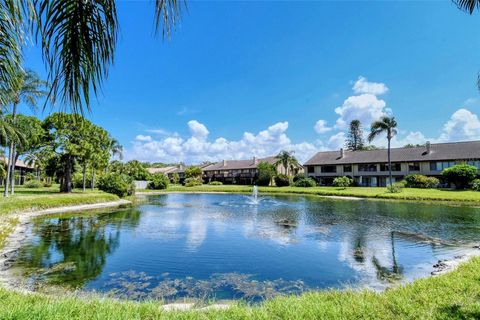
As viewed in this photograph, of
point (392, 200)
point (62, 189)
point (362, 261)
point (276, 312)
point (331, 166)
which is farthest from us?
point (331, 166)

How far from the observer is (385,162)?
53188 millimetres

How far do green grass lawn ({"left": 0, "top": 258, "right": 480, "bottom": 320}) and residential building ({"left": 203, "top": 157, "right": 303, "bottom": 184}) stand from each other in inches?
2547


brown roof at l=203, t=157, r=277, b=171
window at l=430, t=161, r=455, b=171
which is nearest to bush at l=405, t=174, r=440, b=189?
window at l=430, t=161, r=455, b=171

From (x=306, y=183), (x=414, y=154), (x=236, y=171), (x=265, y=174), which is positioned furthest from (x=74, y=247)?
(x=236, y=171)

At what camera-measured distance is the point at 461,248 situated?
12.7 meters

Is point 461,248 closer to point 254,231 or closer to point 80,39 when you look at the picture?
point 254,231

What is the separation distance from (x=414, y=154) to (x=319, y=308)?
5567 centimetres

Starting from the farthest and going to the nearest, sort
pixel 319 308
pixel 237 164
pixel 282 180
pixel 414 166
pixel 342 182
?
pixel 237 164, pixel 282 180, pixel 342 182, pixel 414 166, pixel 319 308

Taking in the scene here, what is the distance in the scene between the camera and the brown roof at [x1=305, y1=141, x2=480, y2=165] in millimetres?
46375

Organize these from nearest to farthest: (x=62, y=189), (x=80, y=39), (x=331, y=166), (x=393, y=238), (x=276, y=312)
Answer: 1. (x=80, y=39)
2. (x=276, y=312)
3. (x=393, y=238)
4. (x=62, y=189)
5. (x=331, y=166)

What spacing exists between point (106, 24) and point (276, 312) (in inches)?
198

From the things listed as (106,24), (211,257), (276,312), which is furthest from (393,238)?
(106,24)

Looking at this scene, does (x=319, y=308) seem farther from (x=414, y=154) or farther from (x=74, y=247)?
(x=414, y=154)

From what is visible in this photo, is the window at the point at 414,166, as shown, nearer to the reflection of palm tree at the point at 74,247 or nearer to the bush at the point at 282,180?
the bush at the point at 282,180
